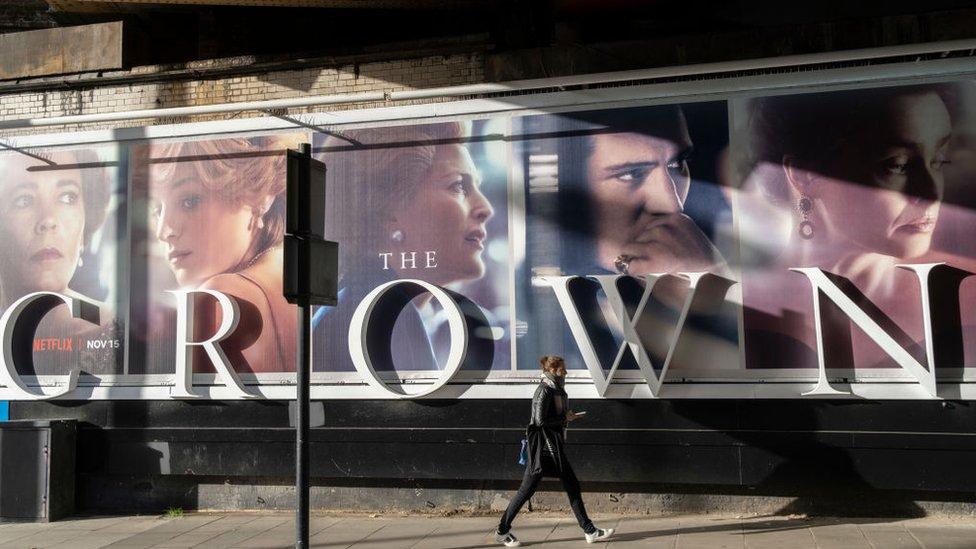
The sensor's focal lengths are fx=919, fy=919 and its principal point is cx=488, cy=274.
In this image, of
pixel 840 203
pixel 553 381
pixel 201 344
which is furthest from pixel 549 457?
pixel 201 344

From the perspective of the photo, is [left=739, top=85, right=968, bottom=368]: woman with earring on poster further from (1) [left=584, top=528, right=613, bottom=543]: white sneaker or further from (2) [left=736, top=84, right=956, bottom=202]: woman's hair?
(1) [left=584, top=528, right=613, bottom=543]: white sneaker

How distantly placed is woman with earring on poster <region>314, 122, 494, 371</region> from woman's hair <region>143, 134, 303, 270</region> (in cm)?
57

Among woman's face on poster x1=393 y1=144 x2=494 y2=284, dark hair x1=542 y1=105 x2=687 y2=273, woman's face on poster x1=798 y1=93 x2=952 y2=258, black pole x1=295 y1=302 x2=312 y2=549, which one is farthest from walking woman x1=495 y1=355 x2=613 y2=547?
woman's face on poster x1=798 y1=93 x2=952 y2=258

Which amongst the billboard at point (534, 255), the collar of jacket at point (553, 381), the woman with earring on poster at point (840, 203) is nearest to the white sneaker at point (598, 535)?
the collar of jacket at point (553, 381)

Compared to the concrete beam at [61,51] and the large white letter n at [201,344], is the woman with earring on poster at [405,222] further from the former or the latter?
the concrete beam at [61,51]

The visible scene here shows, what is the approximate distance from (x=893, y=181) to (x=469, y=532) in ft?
17.8

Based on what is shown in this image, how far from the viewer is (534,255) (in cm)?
989

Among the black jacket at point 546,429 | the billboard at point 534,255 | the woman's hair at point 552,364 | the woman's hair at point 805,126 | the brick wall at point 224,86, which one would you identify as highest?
the brick wall at point 224,86

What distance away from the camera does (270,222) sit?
10.7 metres

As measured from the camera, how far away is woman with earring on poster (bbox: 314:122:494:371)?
10117mm

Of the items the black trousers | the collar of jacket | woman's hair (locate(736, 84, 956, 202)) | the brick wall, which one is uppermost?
the brick wall

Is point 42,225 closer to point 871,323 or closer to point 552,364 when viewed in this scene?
point 552,364

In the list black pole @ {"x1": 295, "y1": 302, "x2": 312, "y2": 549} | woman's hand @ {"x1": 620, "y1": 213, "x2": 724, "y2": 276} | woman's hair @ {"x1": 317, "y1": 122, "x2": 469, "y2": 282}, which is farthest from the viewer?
woman's hair @ {"x1": 317, "y1": 122, "x2": 469, "y2": 282}

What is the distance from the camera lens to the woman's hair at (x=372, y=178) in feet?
34.0
